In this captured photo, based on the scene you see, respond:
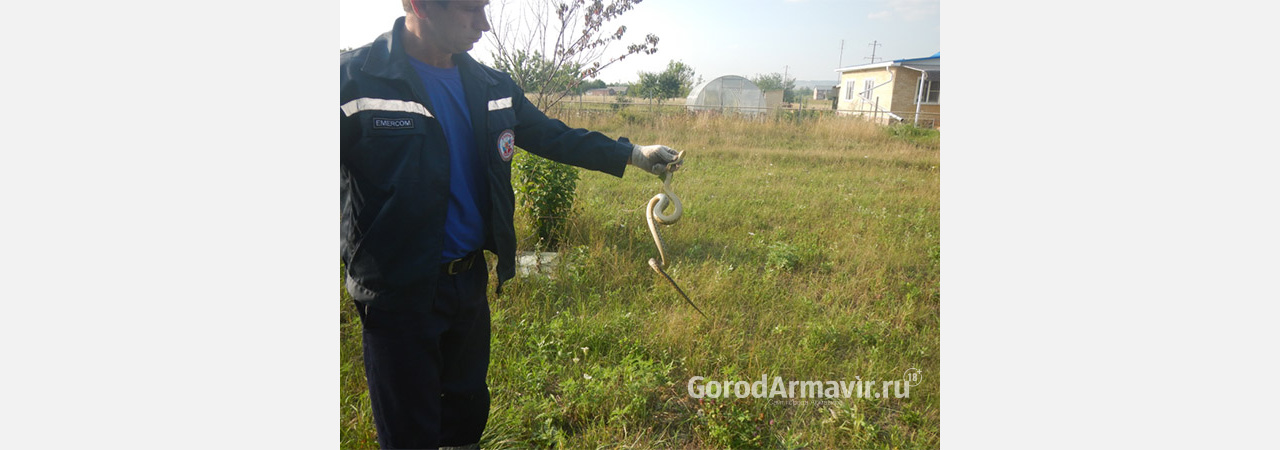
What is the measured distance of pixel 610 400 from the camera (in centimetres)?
277

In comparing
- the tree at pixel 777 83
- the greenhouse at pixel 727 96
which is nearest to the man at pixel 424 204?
the greenhouse at pixel 727 96

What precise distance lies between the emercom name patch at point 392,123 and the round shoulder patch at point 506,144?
0.33 metres

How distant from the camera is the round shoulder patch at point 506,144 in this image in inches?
89.6

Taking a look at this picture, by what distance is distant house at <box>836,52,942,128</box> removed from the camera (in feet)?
9.68

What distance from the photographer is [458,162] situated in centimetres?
221

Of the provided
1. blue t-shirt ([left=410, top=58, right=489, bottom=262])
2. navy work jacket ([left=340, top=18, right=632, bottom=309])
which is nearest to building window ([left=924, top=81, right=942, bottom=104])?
navy work jacket ([left=340, top=18, right=632, bottom=309])

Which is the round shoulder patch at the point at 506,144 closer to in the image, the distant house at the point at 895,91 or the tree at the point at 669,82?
the tree at the point at 669,82

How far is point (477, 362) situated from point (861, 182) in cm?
242

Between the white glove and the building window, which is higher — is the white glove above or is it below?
below

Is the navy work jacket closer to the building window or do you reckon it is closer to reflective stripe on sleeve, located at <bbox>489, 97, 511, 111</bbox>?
reflective stripe on sleeve, located at <bbox>489, 97, 511, 111</bbox>

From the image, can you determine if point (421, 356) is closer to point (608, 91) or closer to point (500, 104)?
point (500, 104)

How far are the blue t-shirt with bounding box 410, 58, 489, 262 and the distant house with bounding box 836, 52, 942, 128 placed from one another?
1.98m

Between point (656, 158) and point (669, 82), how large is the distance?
0.81 m

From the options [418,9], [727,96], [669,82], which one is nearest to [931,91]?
[727,96]
